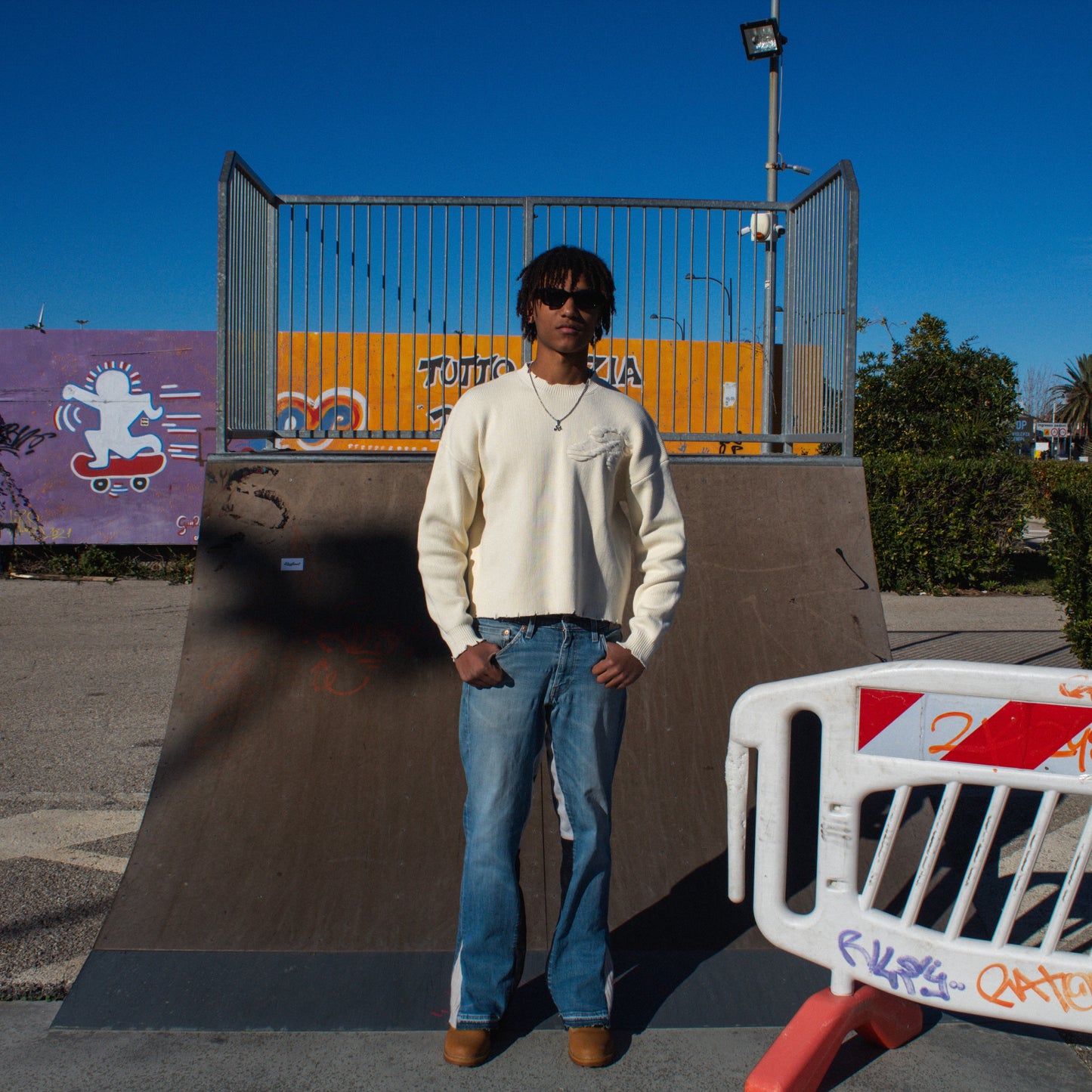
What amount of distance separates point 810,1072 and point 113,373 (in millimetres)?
13798

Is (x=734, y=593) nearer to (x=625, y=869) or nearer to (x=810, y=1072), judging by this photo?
(x=625, y=869)

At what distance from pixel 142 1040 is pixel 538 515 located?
186 cm

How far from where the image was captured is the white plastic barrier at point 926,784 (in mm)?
2074

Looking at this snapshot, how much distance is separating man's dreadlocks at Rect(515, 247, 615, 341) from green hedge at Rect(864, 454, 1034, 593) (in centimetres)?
1122

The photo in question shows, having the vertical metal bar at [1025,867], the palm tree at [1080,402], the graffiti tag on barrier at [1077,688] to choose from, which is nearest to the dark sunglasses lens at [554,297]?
the graffiti tag on barrier at [1077,688]

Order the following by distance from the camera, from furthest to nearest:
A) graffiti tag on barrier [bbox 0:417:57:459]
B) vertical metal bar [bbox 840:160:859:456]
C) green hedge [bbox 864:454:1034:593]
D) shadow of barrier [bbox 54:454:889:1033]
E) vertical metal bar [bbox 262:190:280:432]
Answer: graffiti tag on barrier [bbox 0:417:57:459]
green hedge [bbox 864:454:1034:593]
vertical metal bar [bbox 262:190:280:432]
vertical metal bar [bbox 840:160:859:456]
shadow of barrier [bbox 54:454:889:1033]

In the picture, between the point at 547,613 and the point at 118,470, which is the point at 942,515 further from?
the point at 547,613

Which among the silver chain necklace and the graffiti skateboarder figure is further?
the graffiti skateboarder figure

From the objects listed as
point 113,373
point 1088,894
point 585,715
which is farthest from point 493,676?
point 113,373

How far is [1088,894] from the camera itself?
373 centimetres

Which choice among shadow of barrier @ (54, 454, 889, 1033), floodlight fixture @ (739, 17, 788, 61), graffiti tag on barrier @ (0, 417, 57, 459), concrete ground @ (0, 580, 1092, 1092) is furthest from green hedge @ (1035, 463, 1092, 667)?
graffiti tag on barrier @ (0, 417, 57, 459)

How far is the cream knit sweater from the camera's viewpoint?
249cm

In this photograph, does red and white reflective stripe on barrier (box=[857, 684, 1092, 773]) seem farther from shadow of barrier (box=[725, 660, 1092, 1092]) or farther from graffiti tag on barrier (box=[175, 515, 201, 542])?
graffiti tag on barrier (box=[175, 515, 201, 542])

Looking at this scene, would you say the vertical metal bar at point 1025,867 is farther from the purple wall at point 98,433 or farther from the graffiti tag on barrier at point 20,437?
the graffiti tag on barrier at point 20,437
